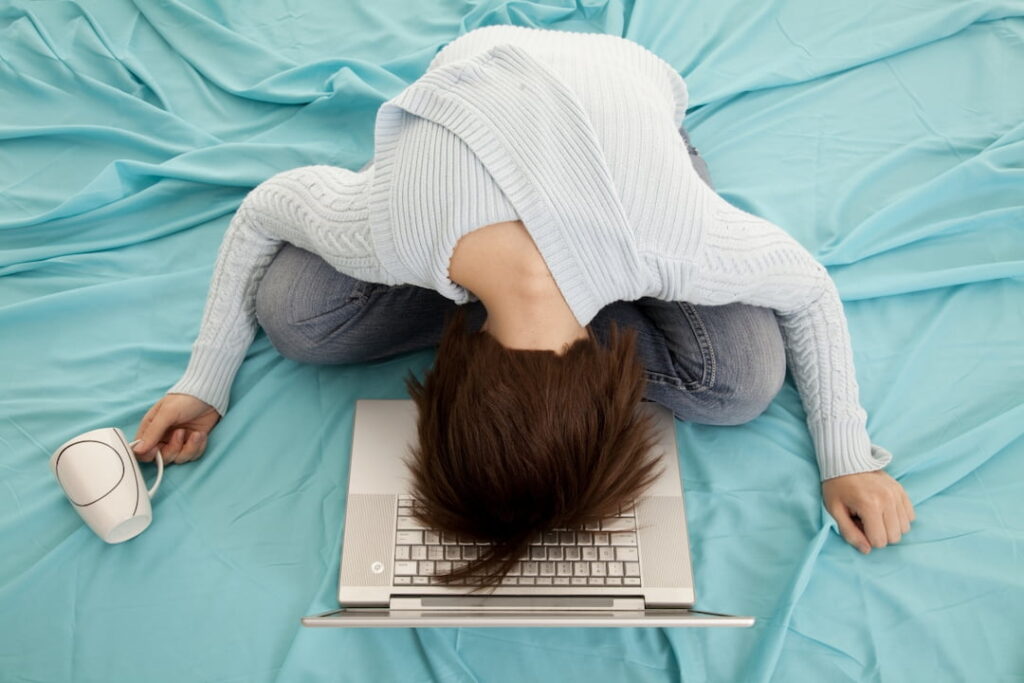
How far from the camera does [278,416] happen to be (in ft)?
3.26

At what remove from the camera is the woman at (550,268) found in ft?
2.10

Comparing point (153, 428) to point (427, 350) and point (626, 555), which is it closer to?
point (427, 350)

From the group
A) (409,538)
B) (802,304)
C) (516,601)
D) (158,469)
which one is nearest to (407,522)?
(409,538)

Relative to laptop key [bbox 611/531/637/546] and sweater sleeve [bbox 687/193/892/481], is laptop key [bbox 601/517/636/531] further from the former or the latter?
sweater sleeve [bbox 687/193/892/481]

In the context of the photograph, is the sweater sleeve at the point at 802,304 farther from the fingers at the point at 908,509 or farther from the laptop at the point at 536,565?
the laptop at the point at 536,565

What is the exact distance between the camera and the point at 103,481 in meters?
0.82

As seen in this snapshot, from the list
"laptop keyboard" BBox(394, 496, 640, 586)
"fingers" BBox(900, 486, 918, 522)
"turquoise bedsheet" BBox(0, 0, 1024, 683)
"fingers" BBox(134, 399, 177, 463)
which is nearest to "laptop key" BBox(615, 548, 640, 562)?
"laptop keyboard" BBox(394, 496, 640, 586)

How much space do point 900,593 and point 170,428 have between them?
3.09 feet

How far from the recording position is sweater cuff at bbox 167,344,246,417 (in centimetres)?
96

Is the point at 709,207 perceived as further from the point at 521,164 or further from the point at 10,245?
the point at 10,245

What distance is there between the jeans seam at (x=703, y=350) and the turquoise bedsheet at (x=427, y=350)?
102mm

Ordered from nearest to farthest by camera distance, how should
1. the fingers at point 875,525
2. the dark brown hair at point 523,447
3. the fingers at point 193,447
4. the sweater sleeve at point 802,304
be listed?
1. the dark brown hair at point 523,447
2. the sweater sleeve at point 802,304
3. the fingers at point 875,525
4. the fingers at point 193,447

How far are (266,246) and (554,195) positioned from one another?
45 cm

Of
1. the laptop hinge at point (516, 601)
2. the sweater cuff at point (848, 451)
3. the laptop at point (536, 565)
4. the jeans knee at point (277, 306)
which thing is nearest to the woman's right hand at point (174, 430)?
the jeans knee at point (277, 306)
